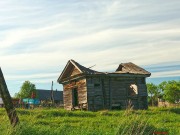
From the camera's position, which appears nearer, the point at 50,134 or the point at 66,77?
the point at 50,134

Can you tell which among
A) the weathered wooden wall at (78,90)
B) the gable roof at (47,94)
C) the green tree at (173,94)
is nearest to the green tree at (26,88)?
the gable roof at (47,94)

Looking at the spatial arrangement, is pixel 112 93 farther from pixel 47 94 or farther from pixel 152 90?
pixel 152 90

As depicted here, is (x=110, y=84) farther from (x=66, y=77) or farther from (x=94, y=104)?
(x=66, y=77)

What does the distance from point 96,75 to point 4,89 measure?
18.4 meters

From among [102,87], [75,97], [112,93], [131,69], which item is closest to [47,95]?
[75,97]

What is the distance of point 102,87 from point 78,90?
2.13 m

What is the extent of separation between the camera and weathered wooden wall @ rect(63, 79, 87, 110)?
2895 cm

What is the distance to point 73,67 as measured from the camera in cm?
3159

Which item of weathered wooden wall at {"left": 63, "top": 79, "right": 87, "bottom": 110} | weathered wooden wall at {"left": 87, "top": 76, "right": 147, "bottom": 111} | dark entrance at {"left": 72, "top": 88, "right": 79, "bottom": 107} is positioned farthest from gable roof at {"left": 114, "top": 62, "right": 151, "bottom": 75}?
weathered wooden wall at {"left": 63, "top": 79, "right": 87, "bottom": 110}

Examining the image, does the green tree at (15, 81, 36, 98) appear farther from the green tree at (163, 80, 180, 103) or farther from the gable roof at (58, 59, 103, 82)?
the gable roof at (58, 59, 103, 82)

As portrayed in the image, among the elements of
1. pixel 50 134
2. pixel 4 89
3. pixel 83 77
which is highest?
pixel 83 77

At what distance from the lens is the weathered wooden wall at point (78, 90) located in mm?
28947

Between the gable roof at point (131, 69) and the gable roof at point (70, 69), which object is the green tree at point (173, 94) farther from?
the gable roof at point (70, 69)

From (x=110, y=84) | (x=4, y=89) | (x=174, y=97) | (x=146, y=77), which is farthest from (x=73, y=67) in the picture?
(x=174, y=97)
